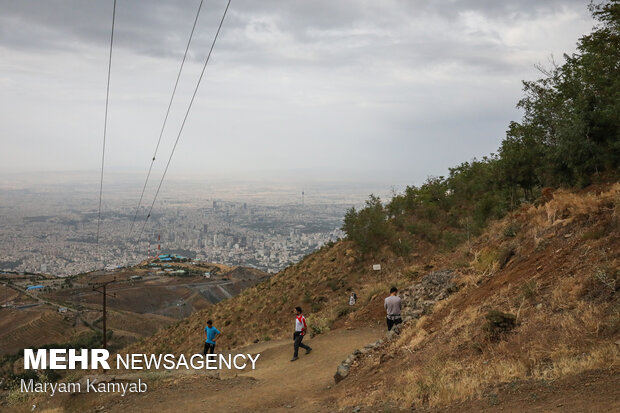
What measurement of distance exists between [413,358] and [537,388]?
143 inches

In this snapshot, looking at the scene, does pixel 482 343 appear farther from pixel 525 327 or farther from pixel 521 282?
pixel 521 282

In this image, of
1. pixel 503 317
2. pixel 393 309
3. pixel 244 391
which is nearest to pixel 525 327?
pixel 503 317

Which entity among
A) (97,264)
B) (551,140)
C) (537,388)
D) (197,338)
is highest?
(551,140)

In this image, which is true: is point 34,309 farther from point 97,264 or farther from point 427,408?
point 97,264

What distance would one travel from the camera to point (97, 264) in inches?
5074

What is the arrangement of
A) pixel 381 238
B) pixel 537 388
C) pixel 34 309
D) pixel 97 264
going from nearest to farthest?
pixel 537 388 < pixel 381 238 < pixel 34 309 < pixel 97 264

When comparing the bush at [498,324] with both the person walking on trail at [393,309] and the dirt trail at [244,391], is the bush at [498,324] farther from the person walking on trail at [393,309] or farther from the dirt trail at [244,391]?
the person walking on trail at [393,309]

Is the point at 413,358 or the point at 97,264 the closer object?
the point at 413,358

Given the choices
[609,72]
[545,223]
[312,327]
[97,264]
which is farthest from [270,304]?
[97,264]

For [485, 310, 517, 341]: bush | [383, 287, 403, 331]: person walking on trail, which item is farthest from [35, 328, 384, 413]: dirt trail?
[485, 310, 517, 341]: bush

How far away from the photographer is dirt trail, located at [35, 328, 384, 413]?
404 inches

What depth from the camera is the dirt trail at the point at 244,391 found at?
33.7 ft

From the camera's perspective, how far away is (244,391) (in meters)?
11.3

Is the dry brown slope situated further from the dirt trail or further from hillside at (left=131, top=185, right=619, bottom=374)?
the dirt trail
